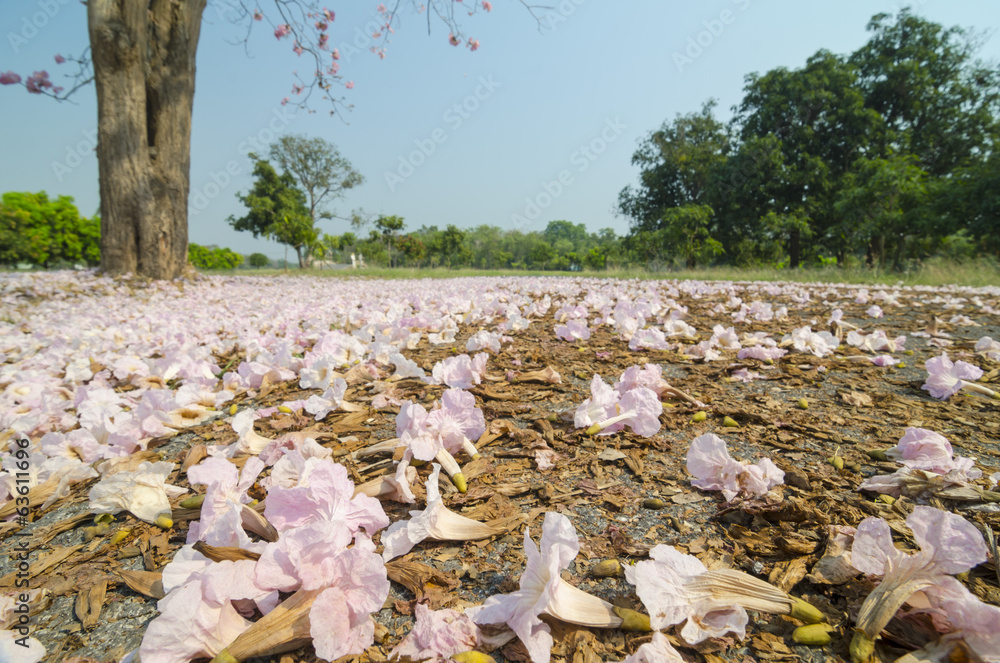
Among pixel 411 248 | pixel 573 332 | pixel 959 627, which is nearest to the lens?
pixel 959 627

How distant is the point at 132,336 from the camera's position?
336 centimetres

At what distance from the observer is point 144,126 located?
24.6 ft

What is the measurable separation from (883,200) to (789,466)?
2223 cm

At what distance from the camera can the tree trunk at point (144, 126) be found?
22.9 ft

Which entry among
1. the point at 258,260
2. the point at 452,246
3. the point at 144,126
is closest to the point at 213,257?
the point at 258,260

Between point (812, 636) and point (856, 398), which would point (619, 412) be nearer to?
point (812, 636)

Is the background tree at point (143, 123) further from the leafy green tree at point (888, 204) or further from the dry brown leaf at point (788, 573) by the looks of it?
the leafy green tree at point (888, 204)

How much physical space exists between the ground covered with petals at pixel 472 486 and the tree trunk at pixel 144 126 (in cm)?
677

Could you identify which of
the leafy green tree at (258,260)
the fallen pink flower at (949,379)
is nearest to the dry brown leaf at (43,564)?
the fallen pink flower at (949,379)

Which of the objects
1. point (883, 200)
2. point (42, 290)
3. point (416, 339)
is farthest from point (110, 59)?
point (883, 200)

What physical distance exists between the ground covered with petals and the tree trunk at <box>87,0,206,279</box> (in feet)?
22.2

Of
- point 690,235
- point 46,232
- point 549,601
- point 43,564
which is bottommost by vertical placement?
point 43,564

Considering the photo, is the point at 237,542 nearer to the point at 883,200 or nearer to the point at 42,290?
the point at 42,290

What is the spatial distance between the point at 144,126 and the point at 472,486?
9.85 meters
